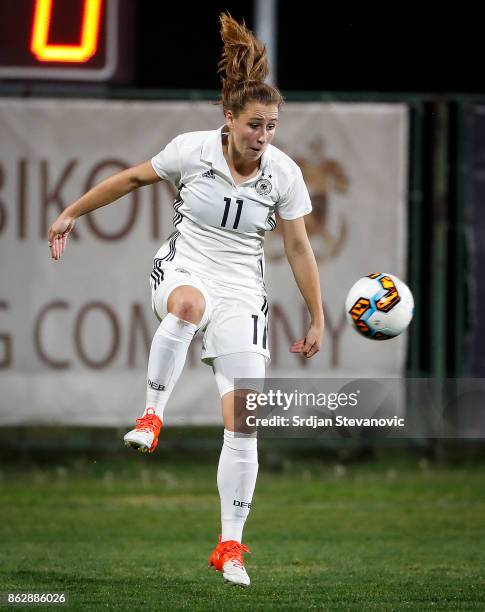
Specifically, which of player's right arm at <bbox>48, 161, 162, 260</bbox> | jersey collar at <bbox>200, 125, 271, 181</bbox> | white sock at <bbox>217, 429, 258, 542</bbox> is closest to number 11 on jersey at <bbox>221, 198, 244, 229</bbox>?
jersey collar at <bbox>200, 125, 271, 181</bbox>

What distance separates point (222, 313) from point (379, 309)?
0.96 meters

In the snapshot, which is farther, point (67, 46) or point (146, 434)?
point (67, 46)

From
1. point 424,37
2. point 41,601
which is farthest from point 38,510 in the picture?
point 424,37

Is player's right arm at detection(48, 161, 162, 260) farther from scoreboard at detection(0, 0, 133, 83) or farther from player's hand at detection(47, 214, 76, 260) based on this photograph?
scoreboard at detection(0, 0, 133, 83)

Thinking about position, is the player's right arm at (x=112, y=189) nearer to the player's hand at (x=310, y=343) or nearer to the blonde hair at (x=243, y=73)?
the blonde hair at (x=243, y=73)

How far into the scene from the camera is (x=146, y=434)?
6422mm

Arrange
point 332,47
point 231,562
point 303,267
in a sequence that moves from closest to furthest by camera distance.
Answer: point 231,562 < point 303,267 < point 332,47

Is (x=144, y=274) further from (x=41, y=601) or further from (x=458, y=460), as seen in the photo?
(x=41, y=601)

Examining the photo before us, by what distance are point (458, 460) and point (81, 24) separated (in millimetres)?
4951

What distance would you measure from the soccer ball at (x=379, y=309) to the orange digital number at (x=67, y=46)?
4744 mm

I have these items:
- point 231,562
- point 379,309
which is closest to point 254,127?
point 379,309

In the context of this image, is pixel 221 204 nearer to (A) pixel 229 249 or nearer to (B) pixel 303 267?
(A) pixel 229 249

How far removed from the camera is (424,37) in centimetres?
1734

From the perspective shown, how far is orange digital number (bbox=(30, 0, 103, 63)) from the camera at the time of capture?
37.3 ft
